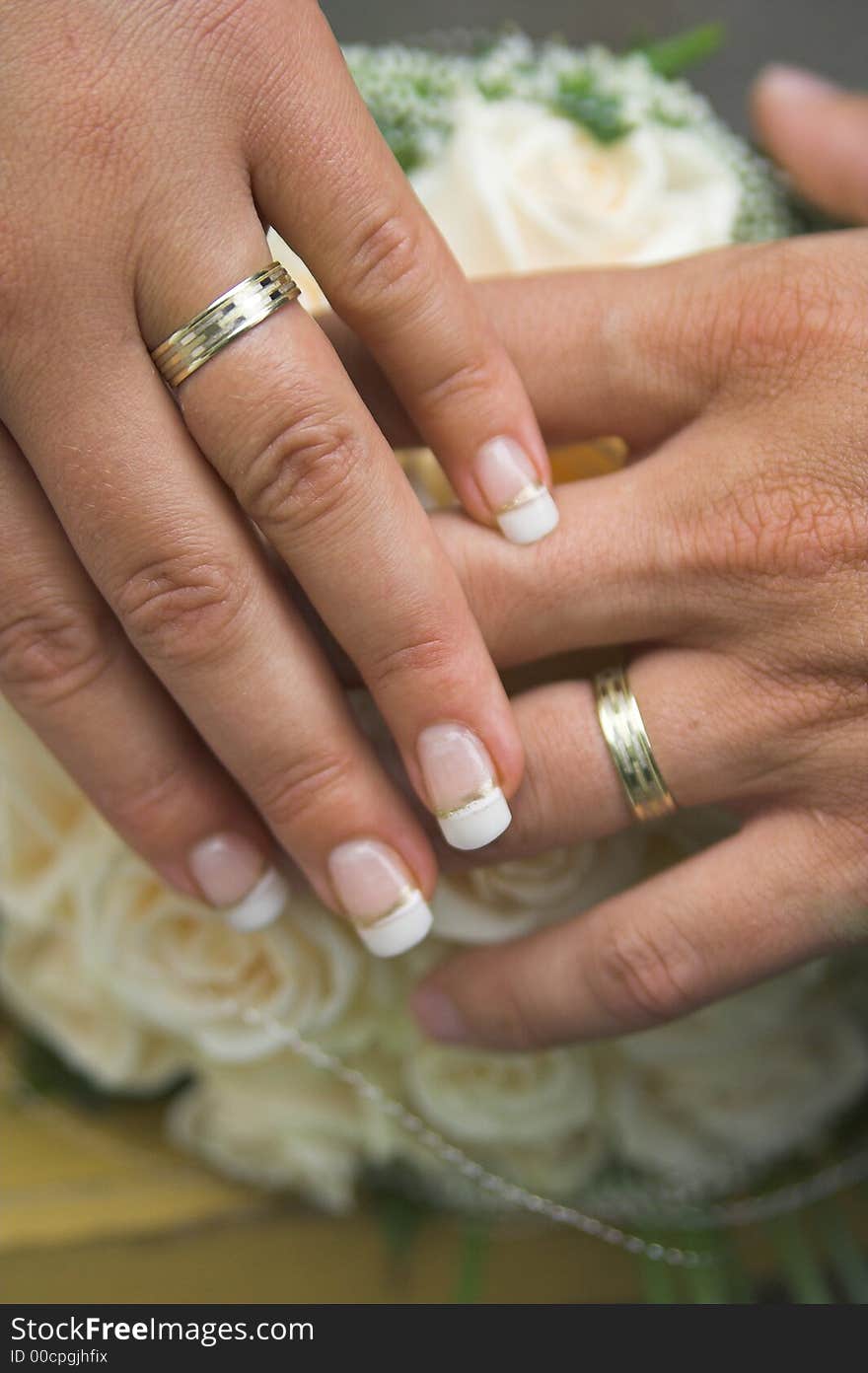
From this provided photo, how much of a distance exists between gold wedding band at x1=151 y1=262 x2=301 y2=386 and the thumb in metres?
0.53

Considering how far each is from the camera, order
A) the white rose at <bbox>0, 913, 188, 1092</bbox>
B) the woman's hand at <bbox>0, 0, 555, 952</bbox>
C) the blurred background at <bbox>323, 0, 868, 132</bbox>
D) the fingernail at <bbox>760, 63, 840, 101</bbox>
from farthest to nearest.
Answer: the blurred background at <bbox>323, 0, 868, 132</bbox>
the fingernail at <bbox>760, 63, 840, 101</bbox>
the white rose at <bbox>0, 913, 188, 1092</bbox>
the woman's hand at <bbox>0, 0, 555, 952</bbox>

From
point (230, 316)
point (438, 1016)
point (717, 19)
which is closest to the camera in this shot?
point (230, 316)

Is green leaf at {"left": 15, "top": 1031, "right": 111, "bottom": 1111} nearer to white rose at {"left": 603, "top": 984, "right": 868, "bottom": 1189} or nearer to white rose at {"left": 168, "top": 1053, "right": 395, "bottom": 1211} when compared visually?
white rose at {"left": 168, "top": 1053, "right": 395, "bottom": 1211}

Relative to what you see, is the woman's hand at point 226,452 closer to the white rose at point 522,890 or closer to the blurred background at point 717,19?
the white rose at point 522,890

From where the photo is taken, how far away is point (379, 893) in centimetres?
70

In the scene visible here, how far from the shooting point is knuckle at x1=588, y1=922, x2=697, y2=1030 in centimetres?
73

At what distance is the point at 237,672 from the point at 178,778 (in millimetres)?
101

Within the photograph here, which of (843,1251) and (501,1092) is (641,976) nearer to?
(501,1092)

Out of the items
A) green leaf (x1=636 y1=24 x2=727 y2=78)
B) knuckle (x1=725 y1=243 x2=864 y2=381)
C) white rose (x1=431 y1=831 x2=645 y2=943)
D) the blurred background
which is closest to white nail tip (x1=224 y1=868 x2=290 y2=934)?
white rose (x1=431 y1=831 x2=645 y2=943)

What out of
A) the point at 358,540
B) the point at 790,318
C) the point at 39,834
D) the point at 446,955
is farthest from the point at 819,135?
the point at 39,834

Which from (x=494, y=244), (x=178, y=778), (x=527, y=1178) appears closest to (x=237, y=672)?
(x=178, y=778)

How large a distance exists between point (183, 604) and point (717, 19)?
4.06 ft

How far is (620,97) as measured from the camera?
0.90 m

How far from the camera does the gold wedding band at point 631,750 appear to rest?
71cm
